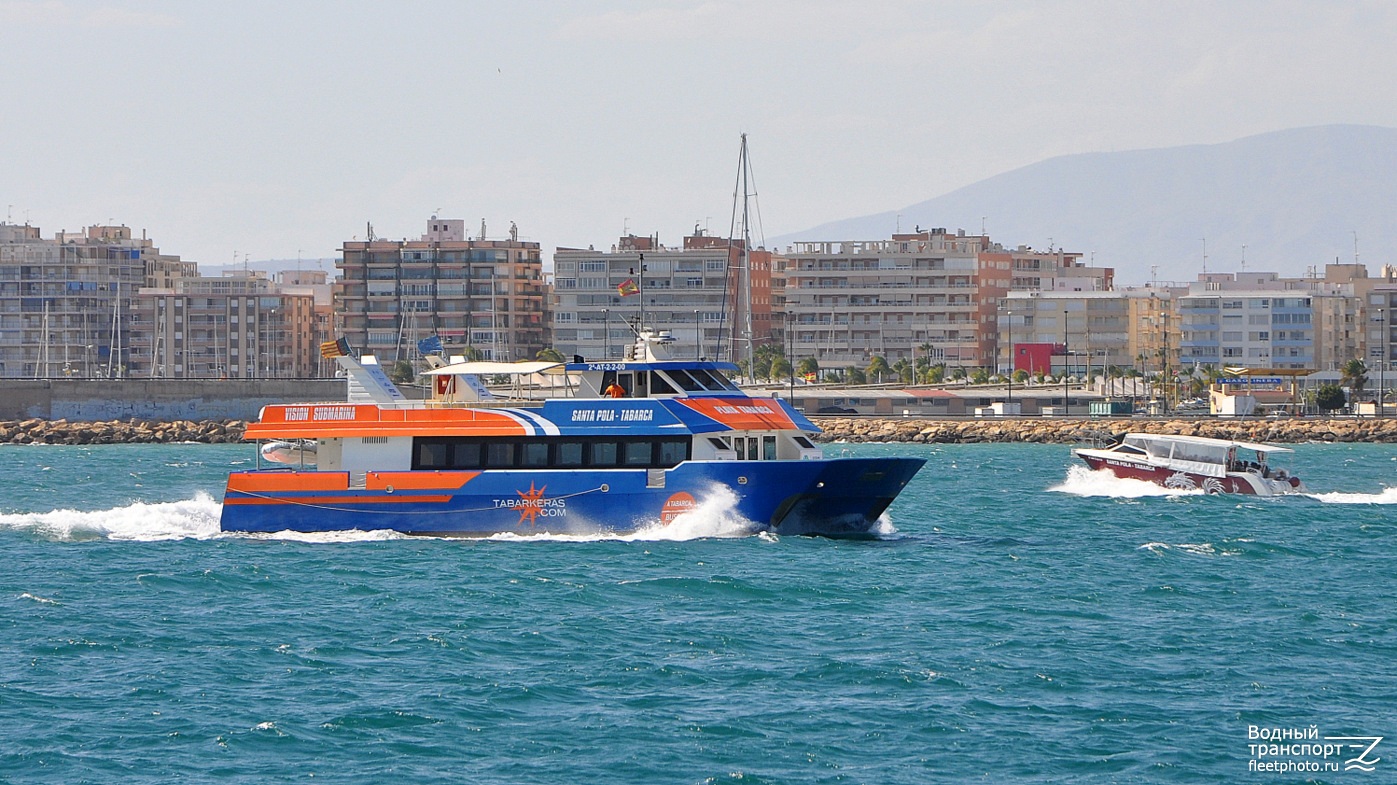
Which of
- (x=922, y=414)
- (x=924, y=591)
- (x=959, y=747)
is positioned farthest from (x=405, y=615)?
(x=922, y=414)

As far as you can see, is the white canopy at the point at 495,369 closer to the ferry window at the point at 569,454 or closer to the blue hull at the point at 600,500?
the ferry window at the point at 569,454

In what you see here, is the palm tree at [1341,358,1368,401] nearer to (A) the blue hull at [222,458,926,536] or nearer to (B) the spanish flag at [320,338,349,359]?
(A) the blue hull at [222,458,926,536]

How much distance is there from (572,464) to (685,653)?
37.2 ft

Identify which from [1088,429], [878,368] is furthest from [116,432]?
[878,368]

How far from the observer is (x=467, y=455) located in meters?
35.9

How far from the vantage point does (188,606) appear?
2894 centimetres

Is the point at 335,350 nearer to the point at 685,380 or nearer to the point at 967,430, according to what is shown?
the point at 685,380

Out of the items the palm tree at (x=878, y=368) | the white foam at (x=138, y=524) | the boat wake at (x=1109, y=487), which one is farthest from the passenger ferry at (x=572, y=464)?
the palm tree at (x=878, y=368)

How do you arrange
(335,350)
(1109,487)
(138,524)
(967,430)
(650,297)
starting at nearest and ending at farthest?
(335,350) → (138,524) → (1109,487) → (967,430) → (650,297)

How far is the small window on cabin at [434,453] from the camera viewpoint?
36031 mm

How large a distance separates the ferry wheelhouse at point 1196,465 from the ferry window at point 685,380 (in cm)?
2172

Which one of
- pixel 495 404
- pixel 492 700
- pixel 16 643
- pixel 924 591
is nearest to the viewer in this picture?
pixel 492 700

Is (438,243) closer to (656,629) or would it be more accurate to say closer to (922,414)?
(922,414)

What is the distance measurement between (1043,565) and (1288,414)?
7784 cm
